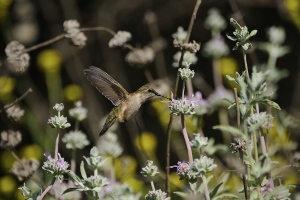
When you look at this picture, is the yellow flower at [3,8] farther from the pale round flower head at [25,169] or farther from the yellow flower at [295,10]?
the pale round flower head at [25,169]

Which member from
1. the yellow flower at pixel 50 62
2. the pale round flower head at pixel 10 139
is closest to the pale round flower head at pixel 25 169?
the pale round flower head at pixel 10 139

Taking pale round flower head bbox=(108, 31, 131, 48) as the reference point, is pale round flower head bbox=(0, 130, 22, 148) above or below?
below

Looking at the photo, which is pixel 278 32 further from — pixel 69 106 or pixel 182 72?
pixel 69 106

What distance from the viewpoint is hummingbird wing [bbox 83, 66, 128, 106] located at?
64.2 inches

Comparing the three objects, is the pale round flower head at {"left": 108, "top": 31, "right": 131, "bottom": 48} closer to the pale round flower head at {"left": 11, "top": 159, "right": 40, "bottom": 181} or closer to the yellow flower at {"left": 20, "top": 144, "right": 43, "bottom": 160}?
the pale round flower head at {"left": 11, "top": 159, "right": 40, "bottom": 181}

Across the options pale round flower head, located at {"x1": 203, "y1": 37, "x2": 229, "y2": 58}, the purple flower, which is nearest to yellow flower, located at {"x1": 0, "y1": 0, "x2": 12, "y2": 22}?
pale round flower head, located at {"x1": 203, "y1": 37, "x2": 229, "y2": 58}

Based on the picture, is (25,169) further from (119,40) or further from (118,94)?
(119,40)

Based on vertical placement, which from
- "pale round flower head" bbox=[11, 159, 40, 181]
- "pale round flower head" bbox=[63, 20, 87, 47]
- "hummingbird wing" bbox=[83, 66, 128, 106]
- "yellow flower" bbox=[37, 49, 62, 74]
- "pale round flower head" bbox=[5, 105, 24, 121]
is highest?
"yellow flower" bbox=[37, 49, 62, 74]

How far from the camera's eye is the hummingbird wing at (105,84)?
5.35 ft

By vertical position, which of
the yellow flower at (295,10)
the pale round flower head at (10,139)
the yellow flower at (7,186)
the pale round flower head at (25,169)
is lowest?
the pale round flower head at (25,169)

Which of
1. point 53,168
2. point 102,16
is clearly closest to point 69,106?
point 102,16

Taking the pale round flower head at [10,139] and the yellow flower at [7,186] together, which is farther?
the yellow flower at [7,186]

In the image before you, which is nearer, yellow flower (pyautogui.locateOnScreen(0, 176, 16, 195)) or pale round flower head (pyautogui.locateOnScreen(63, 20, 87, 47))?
pale round flower head (pyautogui.locateOnScreen(63, 20, 87, 47))

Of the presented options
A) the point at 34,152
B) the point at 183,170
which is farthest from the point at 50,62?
the point at 183,170
